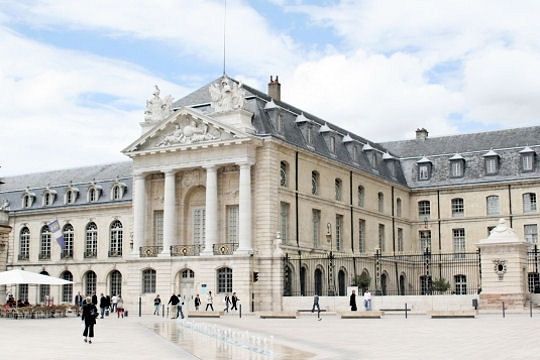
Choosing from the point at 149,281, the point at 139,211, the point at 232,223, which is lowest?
the point at 149,281

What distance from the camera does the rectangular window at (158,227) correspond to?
5188 centimetres

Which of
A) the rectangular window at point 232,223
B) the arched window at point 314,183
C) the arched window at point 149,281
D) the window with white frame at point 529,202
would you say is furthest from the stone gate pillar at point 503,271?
the window with white frame at point 529,202

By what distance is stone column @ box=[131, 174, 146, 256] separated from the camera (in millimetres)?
51125

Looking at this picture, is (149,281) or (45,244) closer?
(149,281)

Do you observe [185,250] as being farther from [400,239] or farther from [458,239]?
[458,239]

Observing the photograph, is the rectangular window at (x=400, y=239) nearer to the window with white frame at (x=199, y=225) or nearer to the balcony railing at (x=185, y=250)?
the window with white frame at (x=199, y=225)

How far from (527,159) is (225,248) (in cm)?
2548

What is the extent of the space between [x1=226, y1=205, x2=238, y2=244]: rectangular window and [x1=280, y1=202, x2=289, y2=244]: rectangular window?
2.64m

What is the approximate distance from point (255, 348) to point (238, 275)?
26424 millimetres

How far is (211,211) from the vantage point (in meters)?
48.1

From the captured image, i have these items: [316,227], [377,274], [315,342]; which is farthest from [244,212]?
[315,342]

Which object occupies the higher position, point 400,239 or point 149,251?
point 400,239

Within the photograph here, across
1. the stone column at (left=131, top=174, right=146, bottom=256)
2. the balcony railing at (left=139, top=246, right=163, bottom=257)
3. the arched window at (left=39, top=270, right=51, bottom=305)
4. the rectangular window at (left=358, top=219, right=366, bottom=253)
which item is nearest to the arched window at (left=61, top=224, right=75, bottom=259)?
the arched window at (left=39, top=270, right=51, bottom=305)

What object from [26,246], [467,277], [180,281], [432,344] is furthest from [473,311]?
[26,246]
